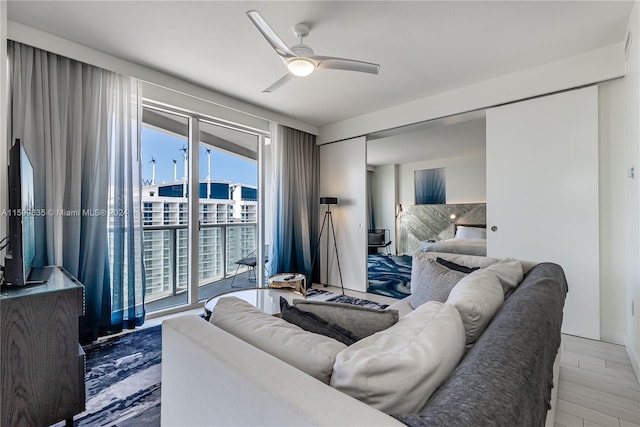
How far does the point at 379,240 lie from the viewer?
7.62 m

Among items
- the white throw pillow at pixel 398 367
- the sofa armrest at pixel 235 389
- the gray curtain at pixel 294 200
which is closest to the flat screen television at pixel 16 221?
the sofa armrest at pixel 235 389

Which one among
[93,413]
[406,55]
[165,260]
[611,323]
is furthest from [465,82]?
[93,413]

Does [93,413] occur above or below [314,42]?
below

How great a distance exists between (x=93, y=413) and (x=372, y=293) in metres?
3.27

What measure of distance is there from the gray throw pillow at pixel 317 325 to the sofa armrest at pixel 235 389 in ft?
0.87

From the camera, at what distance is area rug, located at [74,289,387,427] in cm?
161

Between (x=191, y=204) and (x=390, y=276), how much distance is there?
3.47 meters

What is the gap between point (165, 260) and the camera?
3.40 metres

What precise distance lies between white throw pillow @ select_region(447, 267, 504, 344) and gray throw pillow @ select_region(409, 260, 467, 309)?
1.53ft

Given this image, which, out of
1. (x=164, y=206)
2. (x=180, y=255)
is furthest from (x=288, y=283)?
(x=164, y=206)

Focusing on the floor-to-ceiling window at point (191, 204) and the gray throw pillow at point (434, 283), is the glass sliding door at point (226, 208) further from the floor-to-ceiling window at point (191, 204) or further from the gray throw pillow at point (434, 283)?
the gray throw pillow at point (434, 283)

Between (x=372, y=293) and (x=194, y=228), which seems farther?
(x=372, y=293)

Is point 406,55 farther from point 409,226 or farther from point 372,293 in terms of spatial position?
point 409,226

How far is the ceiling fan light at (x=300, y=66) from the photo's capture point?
6.93ft
